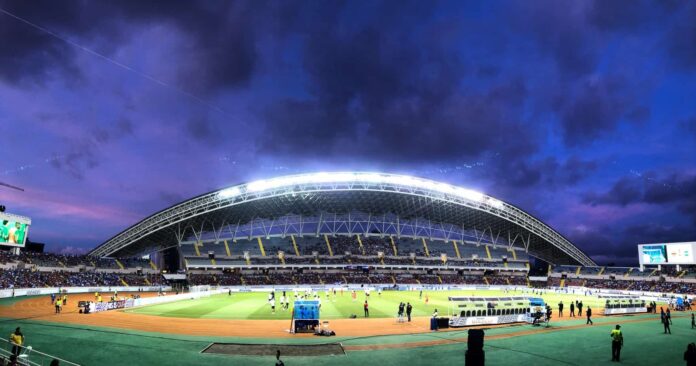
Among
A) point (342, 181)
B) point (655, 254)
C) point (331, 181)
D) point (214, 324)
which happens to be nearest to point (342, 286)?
point (342, 181)

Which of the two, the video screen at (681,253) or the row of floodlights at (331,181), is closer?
the row of floodlights at (331,181)

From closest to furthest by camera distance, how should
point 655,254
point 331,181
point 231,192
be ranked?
point 331,181, point 231,192, point 655,254

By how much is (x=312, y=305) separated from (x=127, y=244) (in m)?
63.8

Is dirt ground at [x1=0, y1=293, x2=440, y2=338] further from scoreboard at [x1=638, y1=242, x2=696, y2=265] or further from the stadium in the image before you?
scoreboard at [x1=638, y1=242, x2=696, y2=265]

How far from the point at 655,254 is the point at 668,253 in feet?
7.98

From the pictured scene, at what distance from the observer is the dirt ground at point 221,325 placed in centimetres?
2602

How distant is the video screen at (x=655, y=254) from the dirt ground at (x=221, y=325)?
2508 inches

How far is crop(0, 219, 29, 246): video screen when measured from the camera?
59.6m

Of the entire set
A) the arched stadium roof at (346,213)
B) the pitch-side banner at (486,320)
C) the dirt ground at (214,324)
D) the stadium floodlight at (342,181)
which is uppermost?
the stadium floodlight at (342,181)

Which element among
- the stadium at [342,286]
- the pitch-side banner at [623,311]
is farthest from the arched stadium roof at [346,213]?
the pitch-side banner at [623,311]

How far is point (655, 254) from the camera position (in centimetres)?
7769

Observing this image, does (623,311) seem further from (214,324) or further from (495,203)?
(495,203)

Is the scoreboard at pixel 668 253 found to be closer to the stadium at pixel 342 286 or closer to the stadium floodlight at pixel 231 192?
the stadium at pixel 342 286

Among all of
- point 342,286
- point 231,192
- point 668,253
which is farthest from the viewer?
point 342,286
